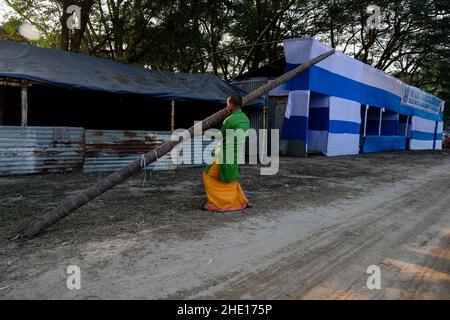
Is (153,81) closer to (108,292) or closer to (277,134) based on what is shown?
(277,134)

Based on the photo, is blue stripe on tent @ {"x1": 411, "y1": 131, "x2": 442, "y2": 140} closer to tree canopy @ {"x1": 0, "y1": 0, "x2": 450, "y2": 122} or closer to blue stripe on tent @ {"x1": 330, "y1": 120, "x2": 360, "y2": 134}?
tree canopy @ {"x1": 0, "y1": 0, "x2": 450, "y2": 122}

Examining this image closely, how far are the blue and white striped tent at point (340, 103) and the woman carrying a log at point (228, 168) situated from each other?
10547 mm

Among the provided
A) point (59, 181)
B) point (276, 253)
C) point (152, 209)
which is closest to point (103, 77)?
point (59, 181)

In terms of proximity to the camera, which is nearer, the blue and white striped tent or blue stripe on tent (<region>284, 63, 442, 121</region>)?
blue stripe on tent (<region>284, 63, 442, 121</region>)

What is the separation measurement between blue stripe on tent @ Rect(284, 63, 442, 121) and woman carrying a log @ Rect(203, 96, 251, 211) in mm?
10668

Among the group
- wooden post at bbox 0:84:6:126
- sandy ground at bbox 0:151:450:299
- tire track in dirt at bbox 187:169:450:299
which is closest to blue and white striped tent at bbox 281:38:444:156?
sandy ground at bbox 0:151:450:299

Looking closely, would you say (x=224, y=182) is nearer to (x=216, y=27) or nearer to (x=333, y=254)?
(x=333, y=254)

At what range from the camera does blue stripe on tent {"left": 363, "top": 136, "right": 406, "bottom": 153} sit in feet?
73.2

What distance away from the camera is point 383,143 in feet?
80.6

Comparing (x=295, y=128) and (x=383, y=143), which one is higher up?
(x=295, y=128)

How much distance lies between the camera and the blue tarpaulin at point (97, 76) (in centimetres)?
907

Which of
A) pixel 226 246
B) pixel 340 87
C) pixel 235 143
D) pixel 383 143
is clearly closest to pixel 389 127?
pixel 383 143

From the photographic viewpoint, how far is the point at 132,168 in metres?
5.19

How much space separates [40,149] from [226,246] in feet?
21.9
